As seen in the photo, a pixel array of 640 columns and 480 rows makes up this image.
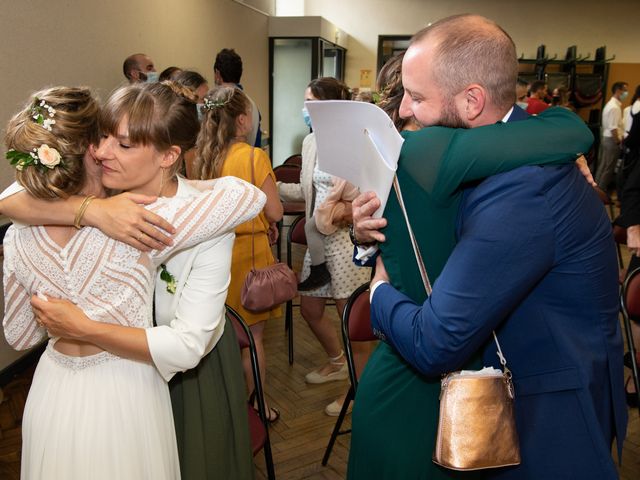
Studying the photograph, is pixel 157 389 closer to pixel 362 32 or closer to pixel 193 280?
pixel 193 280

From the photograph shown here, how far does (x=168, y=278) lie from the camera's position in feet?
4.43

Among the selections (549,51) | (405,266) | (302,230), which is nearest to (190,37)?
(302,230)

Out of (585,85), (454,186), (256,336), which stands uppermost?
(585,85)

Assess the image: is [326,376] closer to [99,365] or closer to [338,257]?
[338,257]

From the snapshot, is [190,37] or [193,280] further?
[190,37]

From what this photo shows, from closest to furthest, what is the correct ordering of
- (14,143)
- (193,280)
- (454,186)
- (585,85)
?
1. (454,186)
2. (14,143)
3. (193,280)
4. (585,85)

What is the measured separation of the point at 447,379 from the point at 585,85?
38.2 ft

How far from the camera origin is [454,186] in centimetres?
90

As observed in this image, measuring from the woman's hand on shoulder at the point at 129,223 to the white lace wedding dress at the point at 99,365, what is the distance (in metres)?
0.03

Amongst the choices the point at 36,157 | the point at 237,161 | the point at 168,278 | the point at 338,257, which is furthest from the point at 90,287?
the point at 338,257

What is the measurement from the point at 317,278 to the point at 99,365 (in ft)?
5.68

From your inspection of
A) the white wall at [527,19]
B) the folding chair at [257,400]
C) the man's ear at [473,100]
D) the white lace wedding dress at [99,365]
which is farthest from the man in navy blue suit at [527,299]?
the white wall at [527,19]

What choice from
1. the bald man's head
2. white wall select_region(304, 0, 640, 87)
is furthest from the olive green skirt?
white wall select_region(304, 0, 640, 87)

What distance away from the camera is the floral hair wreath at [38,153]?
113cm
